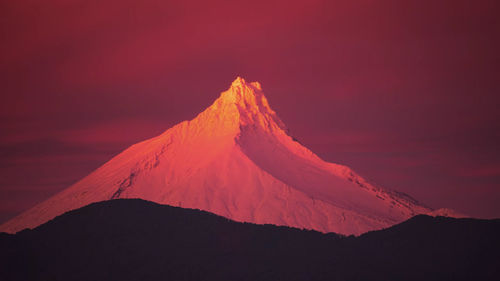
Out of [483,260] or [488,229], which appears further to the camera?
[488,229]

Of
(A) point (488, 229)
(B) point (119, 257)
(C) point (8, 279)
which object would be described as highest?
(A) point (488, 229)

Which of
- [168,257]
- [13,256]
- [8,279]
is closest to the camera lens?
[8,279]

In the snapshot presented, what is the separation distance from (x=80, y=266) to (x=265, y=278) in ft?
144

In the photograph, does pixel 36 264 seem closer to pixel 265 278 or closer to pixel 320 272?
pixel 265 278

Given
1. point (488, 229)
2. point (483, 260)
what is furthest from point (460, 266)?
point (488, 229)

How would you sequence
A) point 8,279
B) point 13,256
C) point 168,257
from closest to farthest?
point 8,279 < point 13,256 < point 168,257

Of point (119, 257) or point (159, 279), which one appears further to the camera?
point (119, 257)

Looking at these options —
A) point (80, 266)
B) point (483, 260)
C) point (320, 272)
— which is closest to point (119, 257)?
point (80, 266)

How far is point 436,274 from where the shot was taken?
7283 inches

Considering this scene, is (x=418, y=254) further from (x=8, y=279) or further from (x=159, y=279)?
(x=8, y=279)

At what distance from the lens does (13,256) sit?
184 metres

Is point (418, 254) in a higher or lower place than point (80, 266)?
higher

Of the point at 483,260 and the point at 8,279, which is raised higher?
the point at 483,260

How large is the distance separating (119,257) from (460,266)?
267ft
